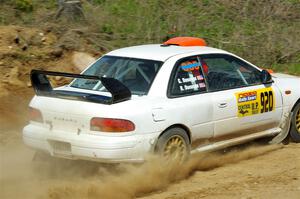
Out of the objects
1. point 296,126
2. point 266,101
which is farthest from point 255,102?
point 296,126

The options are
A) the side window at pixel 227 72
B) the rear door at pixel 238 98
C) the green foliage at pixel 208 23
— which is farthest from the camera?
the green foliage at pixel 208 23

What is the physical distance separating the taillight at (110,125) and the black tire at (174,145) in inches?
20.7

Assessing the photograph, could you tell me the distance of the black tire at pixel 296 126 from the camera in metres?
9.42

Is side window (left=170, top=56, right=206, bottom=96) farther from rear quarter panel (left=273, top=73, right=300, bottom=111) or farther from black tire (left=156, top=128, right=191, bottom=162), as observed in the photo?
rear quarter panel (left=273, top=73, right=300, bottom=111)

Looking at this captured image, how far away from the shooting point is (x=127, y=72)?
26.8 ft

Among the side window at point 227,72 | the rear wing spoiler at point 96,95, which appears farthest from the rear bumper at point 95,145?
the side window at point 227,72

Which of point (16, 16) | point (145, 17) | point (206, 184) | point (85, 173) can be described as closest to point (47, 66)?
point (16, 16)

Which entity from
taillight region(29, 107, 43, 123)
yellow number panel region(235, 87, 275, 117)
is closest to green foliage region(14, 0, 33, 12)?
taillight region(29, 107, 43, 123)

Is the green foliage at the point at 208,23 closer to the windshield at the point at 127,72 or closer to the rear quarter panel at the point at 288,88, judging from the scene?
the windshield at the point at 127,72

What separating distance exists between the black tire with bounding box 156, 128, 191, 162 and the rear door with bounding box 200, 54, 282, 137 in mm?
597

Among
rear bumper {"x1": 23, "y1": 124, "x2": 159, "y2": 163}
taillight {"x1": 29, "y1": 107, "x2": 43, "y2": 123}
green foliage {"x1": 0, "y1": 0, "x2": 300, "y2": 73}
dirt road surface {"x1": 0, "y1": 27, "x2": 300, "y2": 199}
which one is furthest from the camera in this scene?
green foliage {"x1": 0, "y1": 0, "x2": 300, "y2": 73}

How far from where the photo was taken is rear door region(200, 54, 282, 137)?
27.3 feet

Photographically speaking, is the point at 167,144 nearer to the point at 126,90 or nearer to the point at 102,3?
the point at 126,90

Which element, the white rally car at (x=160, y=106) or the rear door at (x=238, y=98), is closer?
the white rally car at (x=160, y=106)
